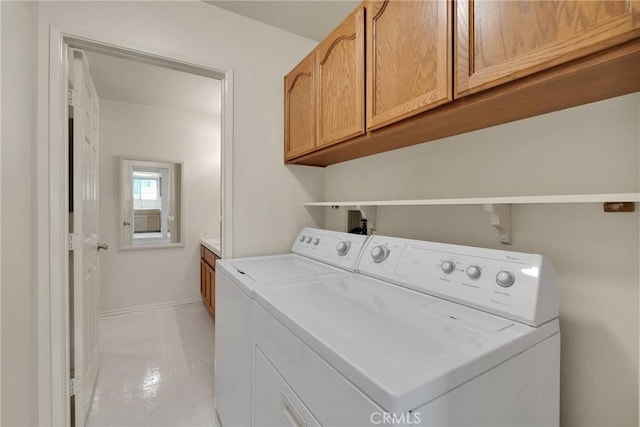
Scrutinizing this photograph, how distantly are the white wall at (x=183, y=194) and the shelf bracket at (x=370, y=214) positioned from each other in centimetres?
264

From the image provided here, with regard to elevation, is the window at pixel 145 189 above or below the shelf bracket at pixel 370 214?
above

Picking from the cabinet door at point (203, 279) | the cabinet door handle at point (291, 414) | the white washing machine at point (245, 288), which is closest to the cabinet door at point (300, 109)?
the white washing machine at point (245, 288)

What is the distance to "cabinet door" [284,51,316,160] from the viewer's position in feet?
5.26

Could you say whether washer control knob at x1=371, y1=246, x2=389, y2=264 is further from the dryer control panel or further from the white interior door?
the white interior door

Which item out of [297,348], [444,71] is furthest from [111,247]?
[444,71]

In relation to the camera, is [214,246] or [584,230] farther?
[214,246]

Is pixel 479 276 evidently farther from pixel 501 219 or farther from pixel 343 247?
pixel 343 247

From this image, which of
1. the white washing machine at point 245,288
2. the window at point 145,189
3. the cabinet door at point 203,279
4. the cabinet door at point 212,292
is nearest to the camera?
the white washing machine at point 245,288

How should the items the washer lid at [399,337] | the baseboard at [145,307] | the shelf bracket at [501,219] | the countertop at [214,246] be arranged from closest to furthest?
the washer lid at [399,337] → the shelf bracket at [501,219] → the countertop at [214,246] → the baseboard at [145,307]

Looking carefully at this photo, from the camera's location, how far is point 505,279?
2.60ft

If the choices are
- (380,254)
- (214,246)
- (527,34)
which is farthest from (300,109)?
(214,246)

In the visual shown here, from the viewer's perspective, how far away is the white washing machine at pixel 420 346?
0.53 meters

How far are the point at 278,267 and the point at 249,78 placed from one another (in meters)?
1.26

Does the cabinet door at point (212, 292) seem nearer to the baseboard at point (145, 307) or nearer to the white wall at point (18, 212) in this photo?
the baseboard at point (145, 307)
